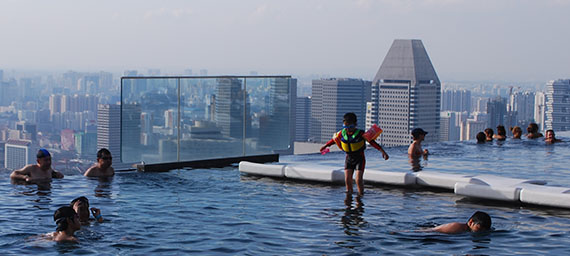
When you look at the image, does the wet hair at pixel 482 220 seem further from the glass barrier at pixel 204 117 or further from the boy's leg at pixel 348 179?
the glass barrier at pixel 204 117

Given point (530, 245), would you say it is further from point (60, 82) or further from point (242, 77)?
point (60, 82)

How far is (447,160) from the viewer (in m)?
18.9

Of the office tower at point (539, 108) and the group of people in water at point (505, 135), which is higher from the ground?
the office tower at point (539, 108)

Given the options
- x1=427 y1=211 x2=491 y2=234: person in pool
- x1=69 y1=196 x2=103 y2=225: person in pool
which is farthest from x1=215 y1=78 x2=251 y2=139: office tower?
x1=427 y1=211 x2=491 y2=234: person in pool

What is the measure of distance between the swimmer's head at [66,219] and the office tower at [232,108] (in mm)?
7730

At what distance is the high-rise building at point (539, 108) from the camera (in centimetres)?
18102

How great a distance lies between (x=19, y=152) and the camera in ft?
257

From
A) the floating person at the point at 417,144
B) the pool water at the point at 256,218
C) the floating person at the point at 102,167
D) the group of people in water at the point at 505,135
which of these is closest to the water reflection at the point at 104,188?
the pool water at the point at 256,218

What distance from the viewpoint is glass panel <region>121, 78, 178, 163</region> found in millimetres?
15148

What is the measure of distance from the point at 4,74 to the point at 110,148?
140956 millimetres

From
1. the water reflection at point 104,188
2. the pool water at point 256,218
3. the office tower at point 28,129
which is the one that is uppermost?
the water reflection at point 104,188

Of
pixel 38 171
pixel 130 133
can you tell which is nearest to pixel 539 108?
pixel 130 133

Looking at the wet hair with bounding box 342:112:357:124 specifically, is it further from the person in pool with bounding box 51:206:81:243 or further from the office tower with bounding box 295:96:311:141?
the office tower with bounding box 295:96:311:141

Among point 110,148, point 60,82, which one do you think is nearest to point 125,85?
point 110,148
